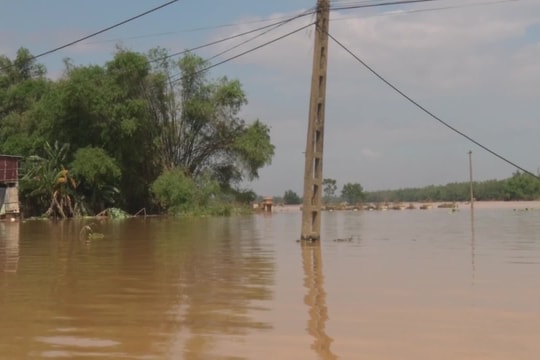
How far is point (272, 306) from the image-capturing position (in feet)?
23.5

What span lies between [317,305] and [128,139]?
4265cm

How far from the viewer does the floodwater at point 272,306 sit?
17.1ft

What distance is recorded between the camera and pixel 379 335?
5.68 m

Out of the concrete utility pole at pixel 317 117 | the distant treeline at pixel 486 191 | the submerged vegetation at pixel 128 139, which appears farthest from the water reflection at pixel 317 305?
the distant treeline at pixel 486 191

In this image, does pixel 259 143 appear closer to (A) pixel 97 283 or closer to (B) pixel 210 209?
(B) pixel 210 209

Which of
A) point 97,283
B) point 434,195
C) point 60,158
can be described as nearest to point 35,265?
point 97,283

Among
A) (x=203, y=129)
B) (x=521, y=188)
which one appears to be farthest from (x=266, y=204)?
(x=521, y=188)

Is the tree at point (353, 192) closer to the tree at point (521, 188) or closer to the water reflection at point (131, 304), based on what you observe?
the tree at point (521, 188)

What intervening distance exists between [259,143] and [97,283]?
1815 inches

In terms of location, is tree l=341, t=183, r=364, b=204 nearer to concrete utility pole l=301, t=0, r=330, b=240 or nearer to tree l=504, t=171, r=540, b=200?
tree l=504, t=171, r=540, b=200

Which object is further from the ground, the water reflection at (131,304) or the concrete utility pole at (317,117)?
the concrete utility pole at (317,117)

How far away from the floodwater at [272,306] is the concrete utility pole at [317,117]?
2.52 meters

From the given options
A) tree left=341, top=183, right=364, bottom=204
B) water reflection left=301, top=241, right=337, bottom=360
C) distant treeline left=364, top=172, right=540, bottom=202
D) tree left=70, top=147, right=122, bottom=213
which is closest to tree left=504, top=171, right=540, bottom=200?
distant treeline left=364, top=172, right=540, bottom=202

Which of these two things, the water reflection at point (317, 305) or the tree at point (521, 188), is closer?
the water reflection at point (317, 305)
